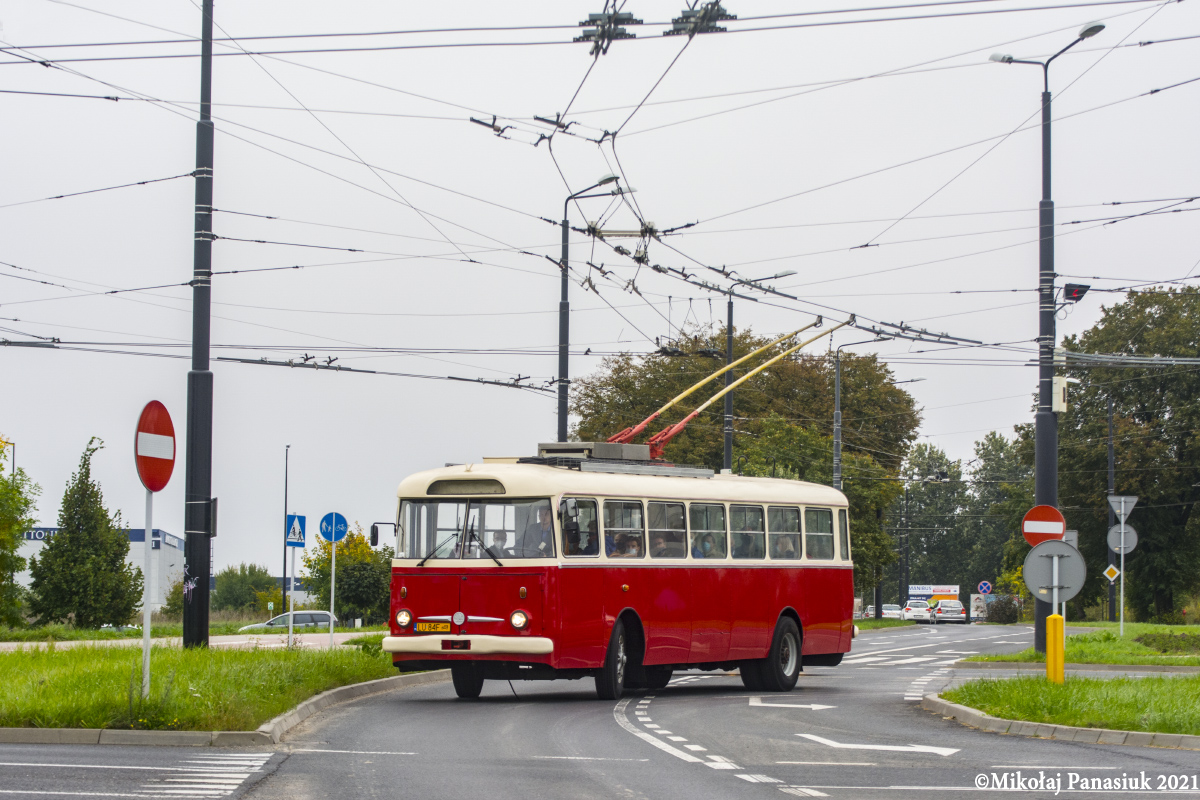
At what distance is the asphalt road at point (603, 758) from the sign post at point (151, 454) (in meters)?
1.22

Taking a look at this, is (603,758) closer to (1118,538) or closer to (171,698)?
(171,698)

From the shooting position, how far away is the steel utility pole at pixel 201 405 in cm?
1880

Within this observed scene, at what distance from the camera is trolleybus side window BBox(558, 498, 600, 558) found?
1741 cm

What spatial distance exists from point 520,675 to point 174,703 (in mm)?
5453

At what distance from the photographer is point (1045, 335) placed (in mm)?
24000

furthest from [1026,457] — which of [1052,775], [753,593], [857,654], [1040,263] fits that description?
[1052,775]

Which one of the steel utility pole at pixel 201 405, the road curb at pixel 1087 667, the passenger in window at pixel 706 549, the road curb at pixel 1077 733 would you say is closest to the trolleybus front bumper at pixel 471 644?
the steel utility pole at pixel 201 405

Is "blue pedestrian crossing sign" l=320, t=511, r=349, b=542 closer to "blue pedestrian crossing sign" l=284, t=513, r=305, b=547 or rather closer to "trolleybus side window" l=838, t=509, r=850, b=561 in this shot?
"blue pedestrian crossing sign" l=284, t=513, r=305, b=547

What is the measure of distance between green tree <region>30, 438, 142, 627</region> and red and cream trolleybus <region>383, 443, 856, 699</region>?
2409 centimetres

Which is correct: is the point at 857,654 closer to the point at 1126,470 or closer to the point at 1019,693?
the point at 1019,693

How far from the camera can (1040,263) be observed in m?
24.4

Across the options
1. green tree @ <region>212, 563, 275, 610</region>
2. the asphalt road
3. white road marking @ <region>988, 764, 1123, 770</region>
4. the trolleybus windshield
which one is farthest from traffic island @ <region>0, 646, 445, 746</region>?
green tree @ <region>212, 563, 275, 610</region>

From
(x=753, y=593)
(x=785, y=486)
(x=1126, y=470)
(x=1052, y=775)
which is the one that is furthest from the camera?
(x=1126, y=470)

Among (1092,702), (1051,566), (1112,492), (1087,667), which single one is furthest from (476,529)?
(1112,492)
